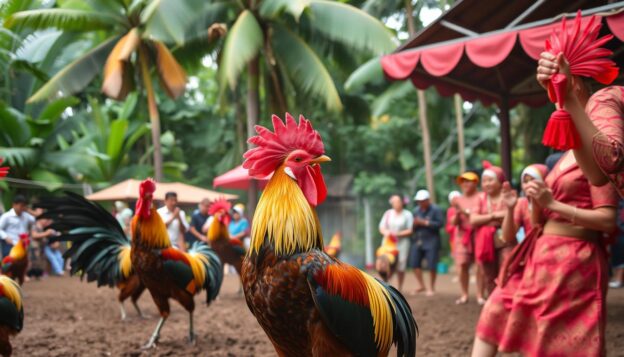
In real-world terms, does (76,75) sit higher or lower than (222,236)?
higher

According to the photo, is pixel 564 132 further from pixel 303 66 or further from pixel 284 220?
pixel 303 66

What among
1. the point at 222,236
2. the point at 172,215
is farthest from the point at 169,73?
the point at 222,236

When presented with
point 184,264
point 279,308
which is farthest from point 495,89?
point 279,308

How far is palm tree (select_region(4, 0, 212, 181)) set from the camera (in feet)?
46.8

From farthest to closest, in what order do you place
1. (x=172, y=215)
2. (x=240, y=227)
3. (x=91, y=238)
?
(x=240, y=227) < (x=172, y=215) < (x=91, y=238)

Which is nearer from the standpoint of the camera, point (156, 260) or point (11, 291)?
point (11, 291)

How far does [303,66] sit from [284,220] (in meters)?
13.3

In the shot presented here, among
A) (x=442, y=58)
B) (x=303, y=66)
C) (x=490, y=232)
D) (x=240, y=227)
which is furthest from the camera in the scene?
(x=303, y=66)

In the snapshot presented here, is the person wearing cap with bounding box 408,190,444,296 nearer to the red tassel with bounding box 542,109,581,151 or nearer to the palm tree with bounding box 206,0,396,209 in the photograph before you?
the palm tree with bounding box 206,0,396,209

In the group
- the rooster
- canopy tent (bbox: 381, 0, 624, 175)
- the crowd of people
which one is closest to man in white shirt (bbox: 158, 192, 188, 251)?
the crowd of people

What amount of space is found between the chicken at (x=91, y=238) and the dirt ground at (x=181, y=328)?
68cm

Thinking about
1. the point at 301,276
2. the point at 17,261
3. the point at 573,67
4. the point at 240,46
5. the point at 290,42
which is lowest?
the point at 17,261

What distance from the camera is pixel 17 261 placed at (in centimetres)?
845

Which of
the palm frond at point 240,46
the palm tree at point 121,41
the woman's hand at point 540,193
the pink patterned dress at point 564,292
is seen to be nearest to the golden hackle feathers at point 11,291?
the pink patterned dress at point 564,292
